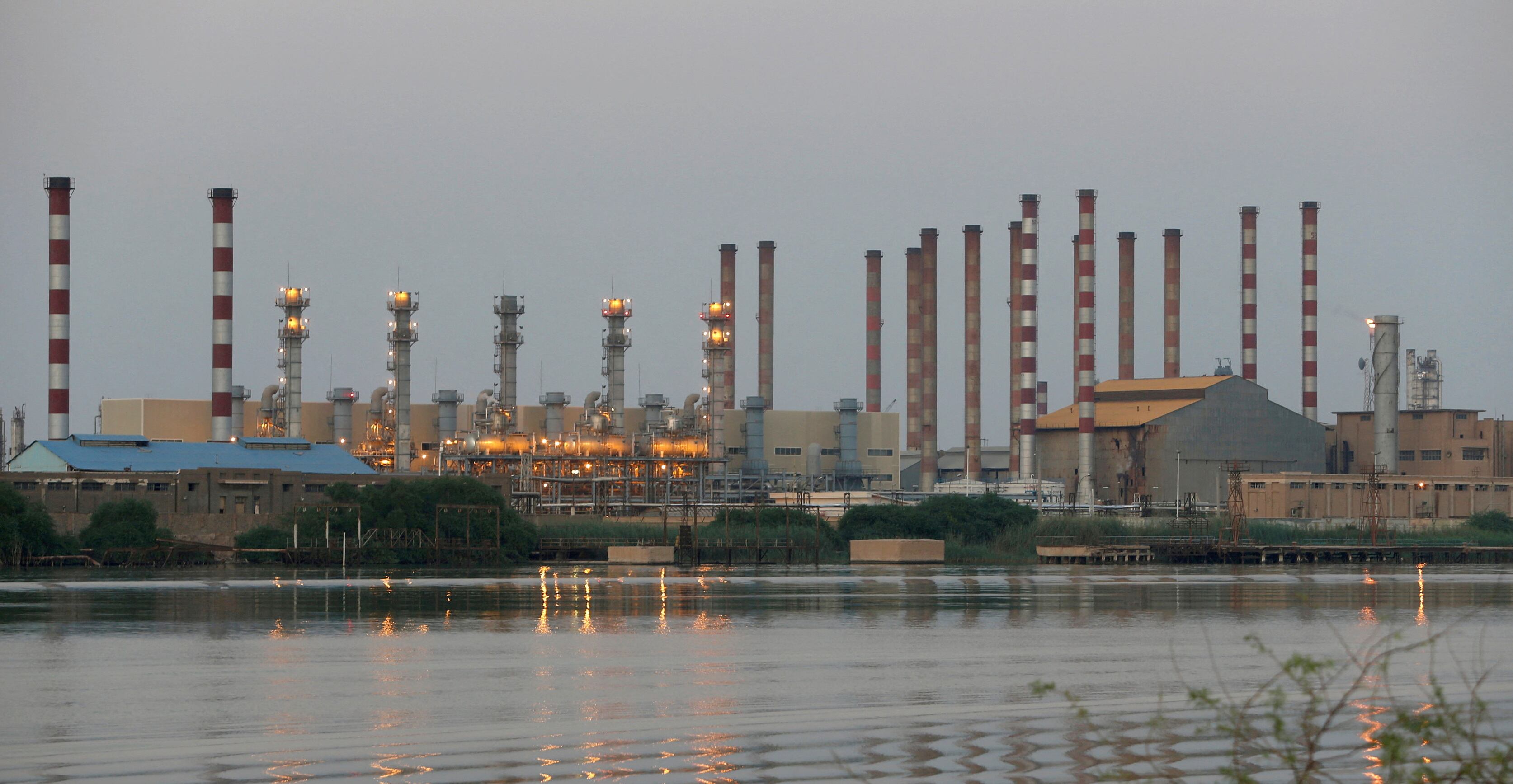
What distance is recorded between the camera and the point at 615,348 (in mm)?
87000

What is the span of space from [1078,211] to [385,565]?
43386 millimetres

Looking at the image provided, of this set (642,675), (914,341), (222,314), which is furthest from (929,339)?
(642,675)

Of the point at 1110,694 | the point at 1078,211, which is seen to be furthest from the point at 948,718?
the point at 1078,211

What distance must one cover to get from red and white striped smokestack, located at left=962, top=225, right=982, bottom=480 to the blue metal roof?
3637 centimetres

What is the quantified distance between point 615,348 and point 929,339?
20610 millimetres

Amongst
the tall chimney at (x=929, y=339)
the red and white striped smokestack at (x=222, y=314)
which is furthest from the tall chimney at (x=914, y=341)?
the red and white striped smokestack at (x=222, y=314)

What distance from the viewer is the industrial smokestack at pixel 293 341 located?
82.4 m

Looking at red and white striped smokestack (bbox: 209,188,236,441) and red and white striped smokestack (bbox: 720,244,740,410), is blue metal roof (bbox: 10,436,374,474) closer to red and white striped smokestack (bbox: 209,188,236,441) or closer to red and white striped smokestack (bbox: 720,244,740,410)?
red and white striped smokestack (bbox: 209,188,236,441)

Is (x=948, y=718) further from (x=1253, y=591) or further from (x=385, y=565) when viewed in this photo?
(x=385, y=565)

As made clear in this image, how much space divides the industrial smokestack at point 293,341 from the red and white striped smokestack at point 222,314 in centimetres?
409

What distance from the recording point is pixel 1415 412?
302 feet

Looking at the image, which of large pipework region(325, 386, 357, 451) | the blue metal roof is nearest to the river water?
the blue metal roof

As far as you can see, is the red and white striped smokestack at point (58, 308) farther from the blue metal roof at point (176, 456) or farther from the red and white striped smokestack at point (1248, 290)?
the red and white striped smokestack at point (1248, 290)

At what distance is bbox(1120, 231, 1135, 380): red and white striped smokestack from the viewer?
98625mm
